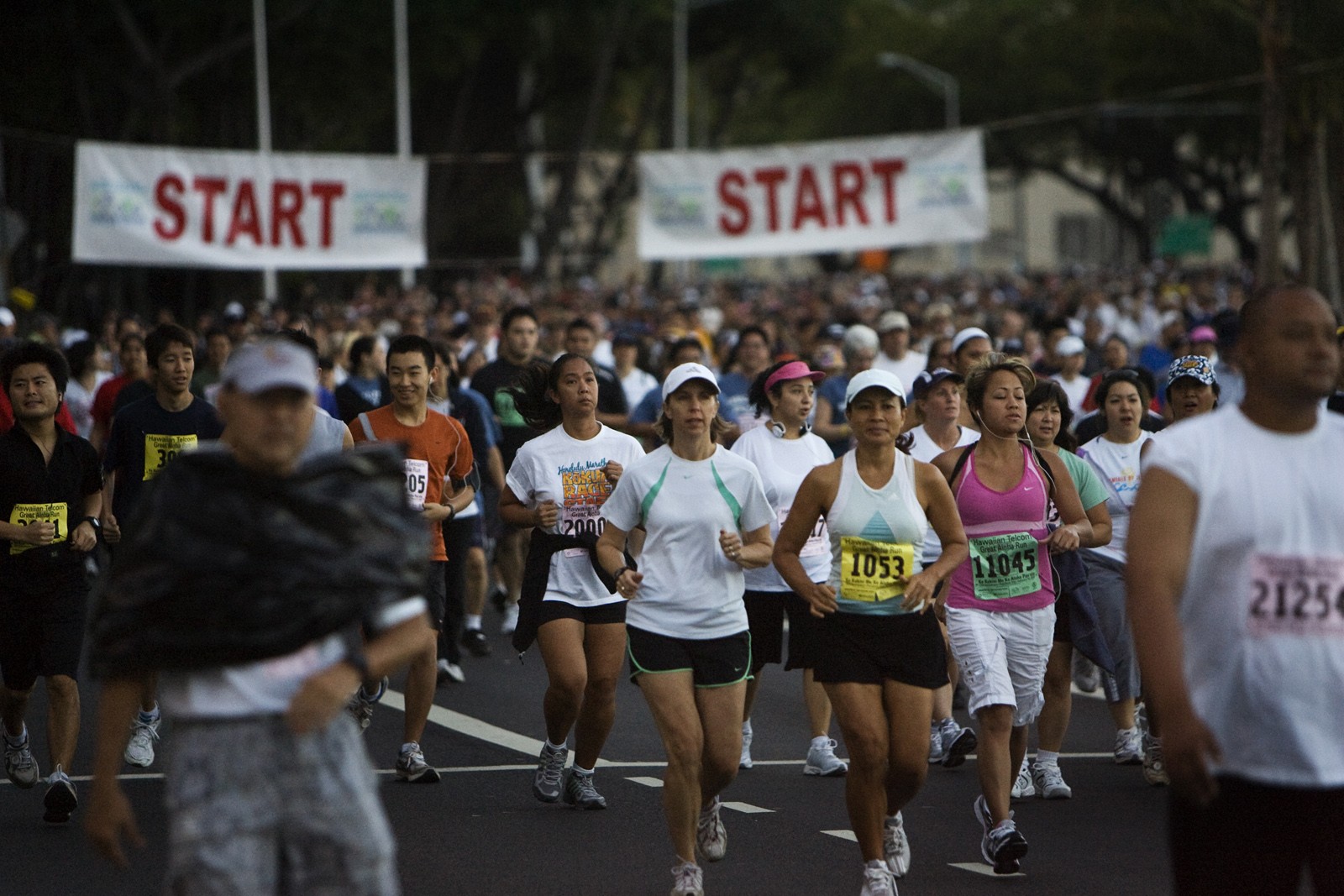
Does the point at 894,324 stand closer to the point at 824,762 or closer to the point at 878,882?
the point at 824,762

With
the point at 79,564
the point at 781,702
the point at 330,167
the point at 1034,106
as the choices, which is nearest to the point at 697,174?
the point at 330,167

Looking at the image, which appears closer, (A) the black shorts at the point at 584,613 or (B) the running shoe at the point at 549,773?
(A) the black shorts at the point at 584,613

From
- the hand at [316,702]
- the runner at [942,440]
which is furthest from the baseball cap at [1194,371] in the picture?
the hand at [316,702]

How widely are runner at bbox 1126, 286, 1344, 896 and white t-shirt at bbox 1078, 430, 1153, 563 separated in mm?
5229

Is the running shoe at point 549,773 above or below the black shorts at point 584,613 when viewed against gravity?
below

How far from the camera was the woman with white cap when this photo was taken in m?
6.92

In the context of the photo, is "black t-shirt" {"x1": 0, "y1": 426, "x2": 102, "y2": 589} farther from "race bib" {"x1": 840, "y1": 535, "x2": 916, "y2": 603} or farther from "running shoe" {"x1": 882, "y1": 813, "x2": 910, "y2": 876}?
"running shoe" {"x1": 882, "y1": 813, "x2": 910, "y2": 876}

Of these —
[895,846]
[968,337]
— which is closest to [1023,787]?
[895,846]

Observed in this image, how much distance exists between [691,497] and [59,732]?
2.98 meters

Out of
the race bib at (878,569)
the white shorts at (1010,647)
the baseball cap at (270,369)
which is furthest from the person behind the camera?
the white shorts at (1010,647)

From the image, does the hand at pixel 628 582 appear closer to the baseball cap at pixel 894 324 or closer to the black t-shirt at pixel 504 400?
the black t-shirt at pixel 504 400

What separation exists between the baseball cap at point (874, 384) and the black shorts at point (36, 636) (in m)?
3.44

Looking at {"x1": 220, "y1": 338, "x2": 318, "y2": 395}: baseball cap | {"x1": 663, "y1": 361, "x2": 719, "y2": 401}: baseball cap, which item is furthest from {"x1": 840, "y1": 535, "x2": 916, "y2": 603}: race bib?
{"x1": 220, "y1": 338, "x2": 318, "y2": 395}: baseball cap

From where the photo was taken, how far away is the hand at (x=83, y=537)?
8.41 metres
